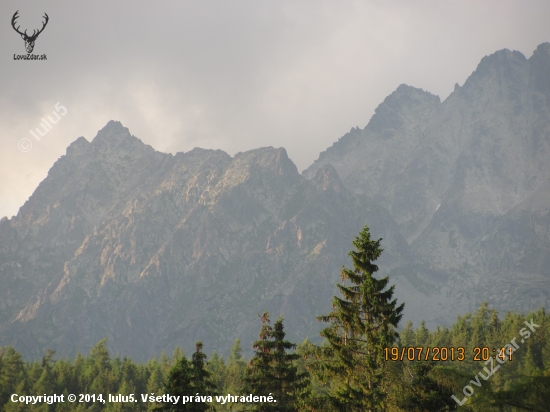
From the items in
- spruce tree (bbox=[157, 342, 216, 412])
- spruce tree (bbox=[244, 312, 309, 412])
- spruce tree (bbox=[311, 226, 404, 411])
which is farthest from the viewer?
spruce tree (bbox=[244, 312, 309, 412])

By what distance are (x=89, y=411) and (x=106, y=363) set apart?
35054 millimetres

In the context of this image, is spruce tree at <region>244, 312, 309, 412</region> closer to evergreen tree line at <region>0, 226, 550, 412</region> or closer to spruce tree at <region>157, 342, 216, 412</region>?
evergreen tree line at <region>0, 226, 550, 412</region>

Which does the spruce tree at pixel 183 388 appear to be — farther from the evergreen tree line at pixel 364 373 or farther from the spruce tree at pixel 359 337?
the spruce tree at pixel 359 337

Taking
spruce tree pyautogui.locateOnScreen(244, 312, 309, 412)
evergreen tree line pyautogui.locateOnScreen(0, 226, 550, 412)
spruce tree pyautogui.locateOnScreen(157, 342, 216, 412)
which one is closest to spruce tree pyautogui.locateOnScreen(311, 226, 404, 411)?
evergreen tree line pyautogui.locateOnScreen(0, 226, 550, 412)

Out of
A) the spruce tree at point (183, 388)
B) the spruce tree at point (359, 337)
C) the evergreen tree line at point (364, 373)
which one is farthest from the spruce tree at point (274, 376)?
the spruce tree at point (359, 337)

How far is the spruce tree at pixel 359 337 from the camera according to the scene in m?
31.2

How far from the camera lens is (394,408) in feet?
94.7

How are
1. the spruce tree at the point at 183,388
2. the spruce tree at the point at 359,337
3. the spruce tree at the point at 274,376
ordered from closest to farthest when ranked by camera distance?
the spruce tree at the point at 359,337 < the spruce tree at the point at 183,388 < the spruce tree at the point at 274,376

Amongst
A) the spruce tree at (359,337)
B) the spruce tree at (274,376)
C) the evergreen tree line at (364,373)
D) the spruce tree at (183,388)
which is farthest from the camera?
the spruce tree at (274,376)

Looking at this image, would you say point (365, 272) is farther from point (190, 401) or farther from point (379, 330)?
point (190, 401)

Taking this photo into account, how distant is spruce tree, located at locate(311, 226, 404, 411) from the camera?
102ft

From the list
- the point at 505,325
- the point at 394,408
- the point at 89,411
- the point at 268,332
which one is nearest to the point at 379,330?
the point at 394,408

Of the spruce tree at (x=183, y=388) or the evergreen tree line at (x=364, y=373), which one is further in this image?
the spruce tree at (x=183, y=388)

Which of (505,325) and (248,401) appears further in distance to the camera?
(505,325)
